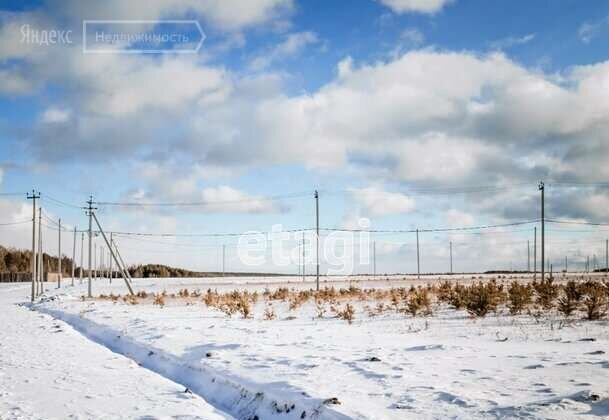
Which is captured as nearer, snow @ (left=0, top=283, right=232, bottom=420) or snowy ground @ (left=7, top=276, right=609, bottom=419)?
snowy ground @ (left=7, top=276, right=609, bottom=419)

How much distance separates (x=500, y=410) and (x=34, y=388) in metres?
6.64

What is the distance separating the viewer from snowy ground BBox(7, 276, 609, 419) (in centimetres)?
584

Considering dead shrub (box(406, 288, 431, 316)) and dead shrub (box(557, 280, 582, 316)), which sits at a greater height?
dead shrub (box(557, 280, 582, 316))

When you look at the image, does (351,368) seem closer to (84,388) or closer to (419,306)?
(84,388)

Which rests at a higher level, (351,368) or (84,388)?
(351,368)

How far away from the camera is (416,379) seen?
22.9 feet

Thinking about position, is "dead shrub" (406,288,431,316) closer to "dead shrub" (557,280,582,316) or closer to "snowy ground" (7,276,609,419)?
"snowy ground" (7,276,609,419)

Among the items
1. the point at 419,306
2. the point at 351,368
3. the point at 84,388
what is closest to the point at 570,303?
the point at 419,306

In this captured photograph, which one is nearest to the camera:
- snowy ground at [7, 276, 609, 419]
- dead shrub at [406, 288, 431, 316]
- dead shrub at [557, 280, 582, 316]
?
snowy ground at [7, 276, 609, 419]

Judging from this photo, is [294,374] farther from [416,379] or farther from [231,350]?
[231,350]

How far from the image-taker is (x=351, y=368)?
7.96 m

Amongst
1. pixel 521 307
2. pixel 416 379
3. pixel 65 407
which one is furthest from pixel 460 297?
pixel 65 407

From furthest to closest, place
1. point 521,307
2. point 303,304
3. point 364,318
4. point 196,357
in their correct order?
point 303,304, point 364,318, point 521,307, point 196,357

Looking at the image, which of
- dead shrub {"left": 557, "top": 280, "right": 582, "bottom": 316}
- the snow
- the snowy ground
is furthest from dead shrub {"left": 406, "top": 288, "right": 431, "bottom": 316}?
the snow
